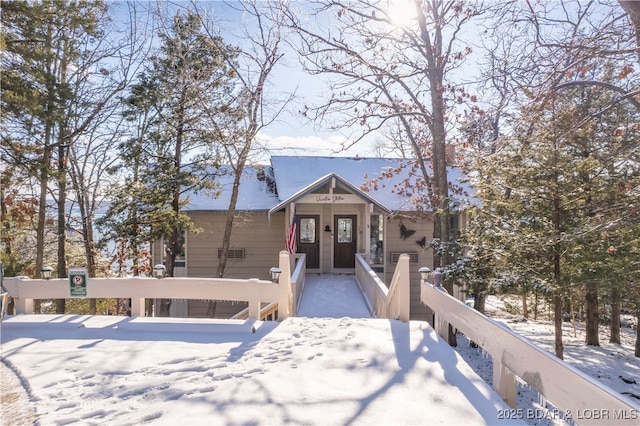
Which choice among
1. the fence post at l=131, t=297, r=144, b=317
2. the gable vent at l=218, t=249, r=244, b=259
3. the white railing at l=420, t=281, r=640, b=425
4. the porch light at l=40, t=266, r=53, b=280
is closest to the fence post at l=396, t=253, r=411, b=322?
the white railing at l=420, t=281, r=640, b=425

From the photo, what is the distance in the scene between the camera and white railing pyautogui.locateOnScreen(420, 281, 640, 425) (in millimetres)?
1964

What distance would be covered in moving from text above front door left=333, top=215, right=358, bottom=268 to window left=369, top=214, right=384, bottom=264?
0.75 m

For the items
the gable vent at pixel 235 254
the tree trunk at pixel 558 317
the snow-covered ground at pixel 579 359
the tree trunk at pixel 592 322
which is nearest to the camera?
the tree trunk at pixel 558 317

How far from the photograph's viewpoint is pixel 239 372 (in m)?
3.64

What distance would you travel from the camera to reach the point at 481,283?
7.60 meters

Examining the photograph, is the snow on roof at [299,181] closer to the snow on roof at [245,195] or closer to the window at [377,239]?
the snow on roof at [245,195]

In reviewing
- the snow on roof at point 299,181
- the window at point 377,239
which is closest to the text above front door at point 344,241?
the window at point 377,239

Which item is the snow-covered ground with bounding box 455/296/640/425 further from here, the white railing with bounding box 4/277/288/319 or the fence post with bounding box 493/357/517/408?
the white railing with bounding box 4/277/288/319

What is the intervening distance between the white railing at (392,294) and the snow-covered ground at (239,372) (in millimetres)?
341

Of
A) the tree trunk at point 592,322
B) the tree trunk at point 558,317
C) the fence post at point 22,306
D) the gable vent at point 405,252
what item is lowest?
the tree trunk at point 592,322

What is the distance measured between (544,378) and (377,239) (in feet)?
35.5

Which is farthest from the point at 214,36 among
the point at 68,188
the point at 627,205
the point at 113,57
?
the point at 627,205

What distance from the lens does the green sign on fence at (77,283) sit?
5.52m

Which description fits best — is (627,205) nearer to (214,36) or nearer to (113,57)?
(214,36)
